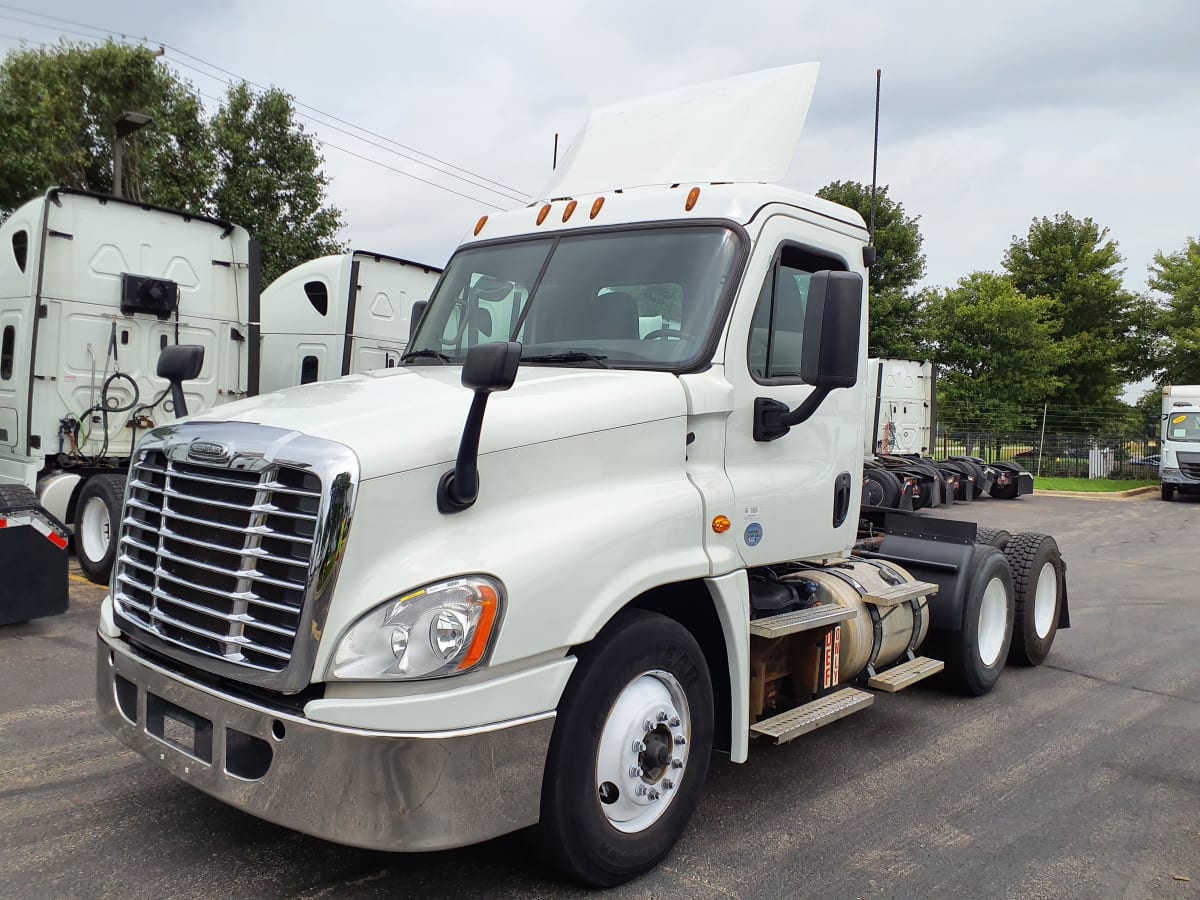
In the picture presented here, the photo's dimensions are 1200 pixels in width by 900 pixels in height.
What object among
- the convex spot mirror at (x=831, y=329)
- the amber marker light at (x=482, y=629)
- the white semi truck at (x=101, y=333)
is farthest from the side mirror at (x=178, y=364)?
the white semi truck at (x=101, y=333)

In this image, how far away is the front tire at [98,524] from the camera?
8.93 m

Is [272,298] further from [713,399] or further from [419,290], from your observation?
[713,399]

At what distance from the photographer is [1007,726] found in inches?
219

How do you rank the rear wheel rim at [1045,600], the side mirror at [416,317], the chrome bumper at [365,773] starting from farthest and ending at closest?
1. the rear wheel rim at [1045,600]
2. the side mirror at [416,317]
3. the chrome bumper at [365,773]

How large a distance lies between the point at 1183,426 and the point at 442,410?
2492 cm

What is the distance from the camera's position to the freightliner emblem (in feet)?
10.4

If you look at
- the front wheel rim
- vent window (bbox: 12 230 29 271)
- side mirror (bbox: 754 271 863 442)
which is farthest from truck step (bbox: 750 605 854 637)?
vent window (bbox: 12 230 29 271)

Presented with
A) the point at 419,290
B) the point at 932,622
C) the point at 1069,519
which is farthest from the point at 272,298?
the point at 1069,519

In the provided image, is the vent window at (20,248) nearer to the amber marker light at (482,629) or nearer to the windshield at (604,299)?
the windshield at (604,299)

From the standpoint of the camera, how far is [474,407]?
3.02 metres

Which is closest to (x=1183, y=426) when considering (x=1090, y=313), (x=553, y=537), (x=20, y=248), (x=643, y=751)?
(x=1090, y=313)

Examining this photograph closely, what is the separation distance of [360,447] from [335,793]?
1.03 m

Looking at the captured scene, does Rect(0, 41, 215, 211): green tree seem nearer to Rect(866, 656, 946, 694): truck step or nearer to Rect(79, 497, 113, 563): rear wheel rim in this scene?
Rect(79, 497, 113, 563): rear wheel rim

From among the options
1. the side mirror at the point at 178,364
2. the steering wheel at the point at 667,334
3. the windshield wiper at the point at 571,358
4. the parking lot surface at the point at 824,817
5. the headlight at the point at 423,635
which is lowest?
the parking lot surface at the point at 824,817
